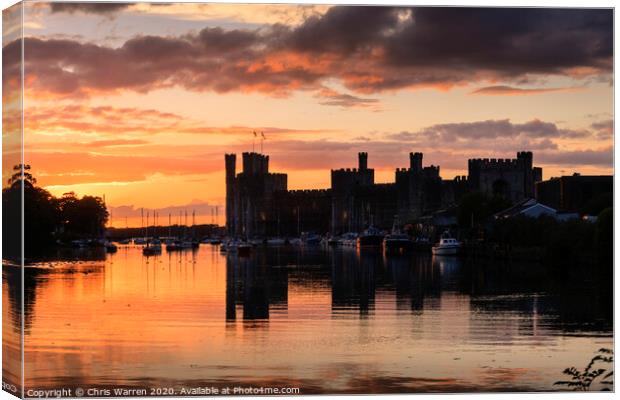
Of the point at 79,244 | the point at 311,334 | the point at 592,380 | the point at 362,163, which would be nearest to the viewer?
the point at 592,380

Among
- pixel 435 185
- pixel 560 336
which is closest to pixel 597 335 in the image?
pixel 560 336

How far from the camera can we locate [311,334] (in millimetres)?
22766

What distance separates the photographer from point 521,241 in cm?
6456

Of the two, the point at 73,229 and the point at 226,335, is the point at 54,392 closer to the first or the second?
the point at 226,335

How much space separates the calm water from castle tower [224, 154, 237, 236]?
124962mm

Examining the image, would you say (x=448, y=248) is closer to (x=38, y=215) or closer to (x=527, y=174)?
(x=38, y=215)

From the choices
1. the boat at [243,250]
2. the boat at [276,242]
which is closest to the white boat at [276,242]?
the boat at [276,242]

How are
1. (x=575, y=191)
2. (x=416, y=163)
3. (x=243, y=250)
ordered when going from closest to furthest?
(x=575, y=191) → (x=243, y=250) → (x=416, y=163)

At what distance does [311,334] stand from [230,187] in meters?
145

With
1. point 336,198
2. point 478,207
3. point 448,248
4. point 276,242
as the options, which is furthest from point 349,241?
point 448,248

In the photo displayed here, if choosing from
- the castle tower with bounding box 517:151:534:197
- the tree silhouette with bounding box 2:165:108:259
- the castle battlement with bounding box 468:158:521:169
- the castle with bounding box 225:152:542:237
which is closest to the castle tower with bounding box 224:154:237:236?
the castle with bounding box 225:152:542:237

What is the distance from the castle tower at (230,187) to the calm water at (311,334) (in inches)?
4920

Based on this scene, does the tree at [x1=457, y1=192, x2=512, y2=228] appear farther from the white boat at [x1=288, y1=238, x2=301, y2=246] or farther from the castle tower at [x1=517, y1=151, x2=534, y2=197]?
the white boat at [x1=288, y1=238, x2=301, y2=246]

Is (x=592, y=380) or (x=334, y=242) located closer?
(x=592, y=380)
